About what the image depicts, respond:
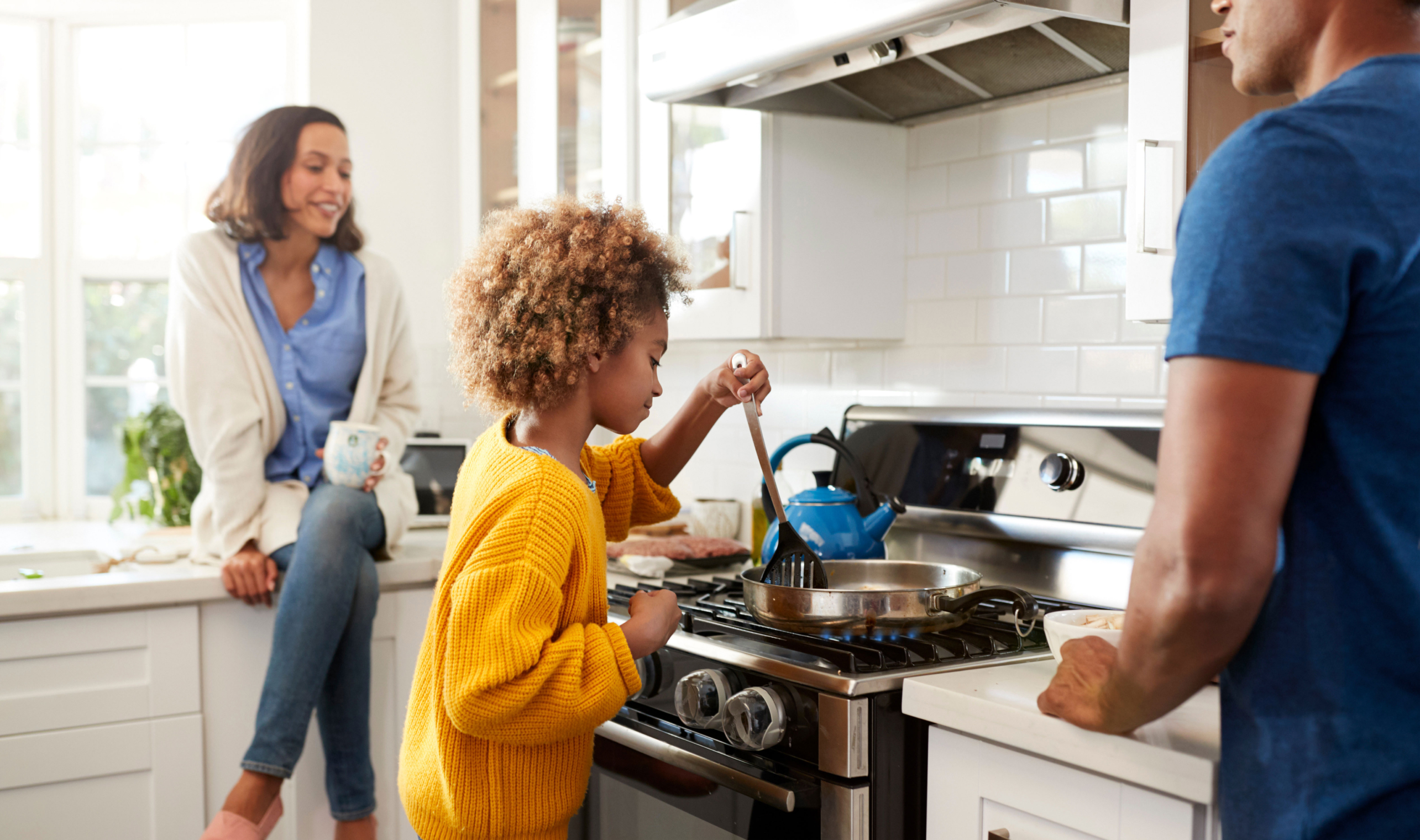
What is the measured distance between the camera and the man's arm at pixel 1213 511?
2.39 ft

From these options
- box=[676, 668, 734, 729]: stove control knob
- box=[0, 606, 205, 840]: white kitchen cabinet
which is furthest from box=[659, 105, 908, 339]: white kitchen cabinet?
box=[0, 606, 205, 840]: white kitchen cabinet

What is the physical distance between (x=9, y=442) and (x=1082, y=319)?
2.92 m

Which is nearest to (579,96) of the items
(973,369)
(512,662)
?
(973,369)

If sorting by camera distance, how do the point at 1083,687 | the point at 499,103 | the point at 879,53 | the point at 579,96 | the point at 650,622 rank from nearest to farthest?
the point at 1083,687, the point at 650,622, the point at 879,53, the point at 579,96, the point at 499,103

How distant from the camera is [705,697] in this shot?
52.8 inches

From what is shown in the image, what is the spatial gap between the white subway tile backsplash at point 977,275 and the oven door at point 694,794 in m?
0.92

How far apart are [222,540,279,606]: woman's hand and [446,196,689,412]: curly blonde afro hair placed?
1.03m

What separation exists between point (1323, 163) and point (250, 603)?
1.93 m

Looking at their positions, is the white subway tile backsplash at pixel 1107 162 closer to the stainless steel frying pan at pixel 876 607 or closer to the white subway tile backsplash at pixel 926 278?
the white subway tile backsplash at pixel 926 278

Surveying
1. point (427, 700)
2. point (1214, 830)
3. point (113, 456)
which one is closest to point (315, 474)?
point (427, 700)

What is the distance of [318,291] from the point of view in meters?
2.23

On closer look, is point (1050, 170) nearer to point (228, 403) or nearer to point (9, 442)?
point (228, 403)

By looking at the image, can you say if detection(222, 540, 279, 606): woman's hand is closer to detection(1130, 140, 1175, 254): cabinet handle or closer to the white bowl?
the white bowl

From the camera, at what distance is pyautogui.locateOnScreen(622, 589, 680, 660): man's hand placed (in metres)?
1.21
